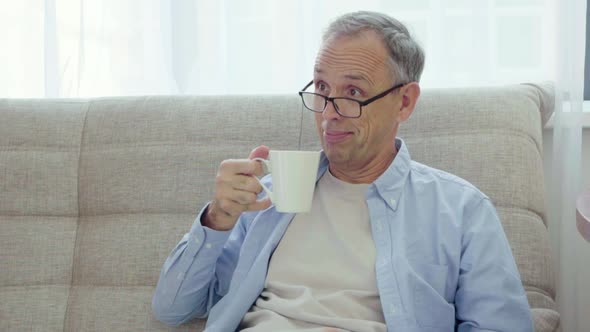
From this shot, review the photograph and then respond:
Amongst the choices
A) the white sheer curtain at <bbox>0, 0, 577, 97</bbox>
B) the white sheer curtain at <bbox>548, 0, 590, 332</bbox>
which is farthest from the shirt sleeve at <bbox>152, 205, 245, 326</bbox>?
the white sheer curtain at <bbox>548, 0, 590, 332</bbox>

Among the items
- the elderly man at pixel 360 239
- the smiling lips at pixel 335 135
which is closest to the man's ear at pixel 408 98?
the elderly man at pixel 360 239

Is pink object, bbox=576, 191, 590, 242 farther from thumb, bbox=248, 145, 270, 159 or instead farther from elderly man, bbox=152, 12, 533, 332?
thumb, bbox=248, 145, 270, 159

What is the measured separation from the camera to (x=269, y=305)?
152 cm

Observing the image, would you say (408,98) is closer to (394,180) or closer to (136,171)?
(394,180)

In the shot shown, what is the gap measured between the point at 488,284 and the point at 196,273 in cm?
59

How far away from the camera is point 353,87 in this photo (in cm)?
150

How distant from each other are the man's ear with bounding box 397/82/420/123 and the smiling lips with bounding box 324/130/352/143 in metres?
0.16

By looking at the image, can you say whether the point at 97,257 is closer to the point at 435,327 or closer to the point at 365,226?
the point at 365,226

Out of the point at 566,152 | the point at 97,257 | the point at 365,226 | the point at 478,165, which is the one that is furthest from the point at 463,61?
the point at 97,257

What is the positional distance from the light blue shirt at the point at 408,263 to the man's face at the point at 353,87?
0.10 metres

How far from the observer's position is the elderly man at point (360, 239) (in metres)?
1.41

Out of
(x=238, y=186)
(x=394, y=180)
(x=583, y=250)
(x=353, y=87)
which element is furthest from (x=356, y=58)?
(x=583, y=250)

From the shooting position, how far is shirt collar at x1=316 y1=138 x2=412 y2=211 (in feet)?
5.02

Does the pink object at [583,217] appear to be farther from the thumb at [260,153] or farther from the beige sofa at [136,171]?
the thumb at [260,153]
